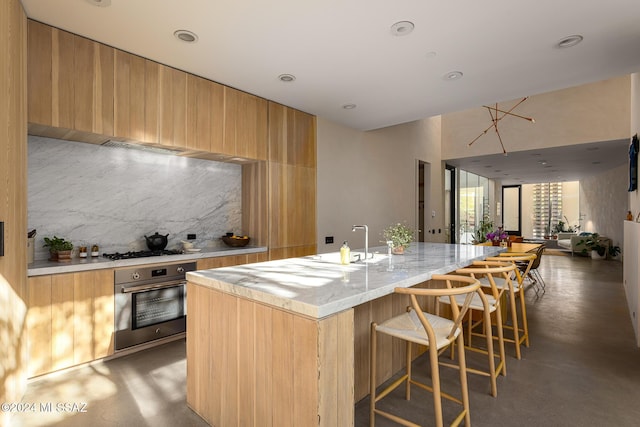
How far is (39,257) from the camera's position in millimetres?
2902

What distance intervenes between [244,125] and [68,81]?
1680mm

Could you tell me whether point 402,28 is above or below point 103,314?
above

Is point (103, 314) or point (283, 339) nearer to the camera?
point (283, 339)

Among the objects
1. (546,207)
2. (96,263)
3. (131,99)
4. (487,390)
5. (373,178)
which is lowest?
(487,390)

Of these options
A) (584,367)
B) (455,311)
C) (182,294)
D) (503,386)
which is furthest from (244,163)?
(584,367)

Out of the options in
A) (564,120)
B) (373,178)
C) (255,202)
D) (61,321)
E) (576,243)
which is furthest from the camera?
(576,243)

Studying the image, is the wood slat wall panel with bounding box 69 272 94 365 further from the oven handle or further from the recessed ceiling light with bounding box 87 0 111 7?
the recessed ceiling light with bounding box 87 0 111 7

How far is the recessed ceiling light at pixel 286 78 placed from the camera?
3.46 metres

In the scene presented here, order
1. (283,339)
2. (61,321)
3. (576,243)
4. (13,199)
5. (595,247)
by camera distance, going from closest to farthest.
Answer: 1. (283,339)
2. (13,199)
3. (61,321)
4. (595,247)
5. (576,243)

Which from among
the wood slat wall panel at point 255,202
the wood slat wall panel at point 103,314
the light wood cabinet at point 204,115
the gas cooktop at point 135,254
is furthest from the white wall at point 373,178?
the wood slat wall panel at point 103,314

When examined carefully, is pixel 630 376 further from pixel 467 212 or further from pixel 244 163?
pixel 467 212

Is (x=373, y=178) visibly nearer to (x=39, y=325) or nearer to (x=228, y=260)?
(x=228, y=260)

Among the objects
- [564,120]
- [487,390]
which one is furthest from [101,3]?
[564,120]

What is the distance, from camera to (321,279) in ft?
6.28
